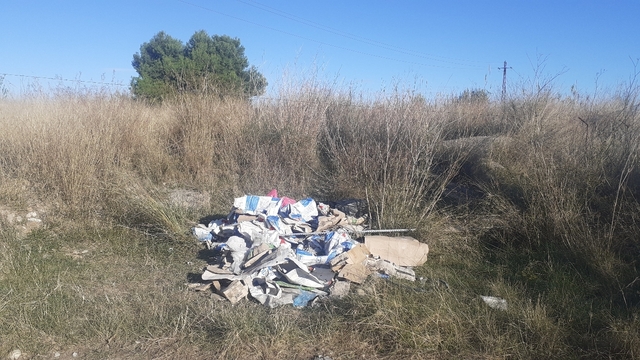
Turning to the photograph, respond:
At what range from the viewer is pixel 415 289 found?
374cm

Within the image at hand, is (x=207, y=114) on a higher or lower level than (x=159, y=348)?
higher

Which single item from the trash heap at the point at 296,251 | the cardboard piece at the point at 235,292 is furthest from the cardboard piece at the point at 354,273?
the cardboard piece at the point at 235,292

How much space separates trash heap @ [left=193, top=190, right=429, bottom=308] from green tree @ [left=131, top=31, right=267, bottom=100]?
359cm

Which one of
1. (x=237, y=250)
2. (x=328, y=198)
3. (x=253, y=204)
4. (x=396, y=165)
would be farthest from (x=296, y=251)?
(x=328, y=198)

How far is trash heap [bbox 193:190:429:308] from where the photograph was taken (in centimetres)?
387

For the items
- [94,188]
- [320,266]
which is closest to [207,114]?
[94,188]

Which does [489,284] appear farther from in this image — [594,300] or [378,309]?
[378,309]

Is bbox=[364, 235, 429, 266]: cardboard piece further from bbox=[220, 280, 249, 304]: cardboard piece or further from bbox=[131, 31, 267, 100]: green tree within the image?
bbox=[131, 31, 267, 100]: green tree

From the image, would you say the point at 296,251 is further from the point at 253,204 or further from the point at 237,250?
the point at 253,204

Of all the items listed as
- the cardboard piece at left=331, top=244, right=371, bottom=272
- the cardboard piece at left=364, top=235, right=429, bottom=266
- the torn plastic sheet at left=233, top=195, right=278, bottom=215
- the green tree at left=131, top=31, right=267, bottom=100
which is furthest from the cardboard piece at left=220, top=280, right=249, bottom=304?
the green tree at left=131, top=31, right=267, bottom=100

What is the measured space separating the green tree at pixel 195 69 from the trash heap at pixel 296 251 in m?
3.59

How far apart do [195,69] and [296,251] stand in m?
6.58

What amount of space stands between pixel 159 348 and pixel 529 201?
359 cm

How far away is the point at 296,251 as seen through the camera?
14.5 feet
